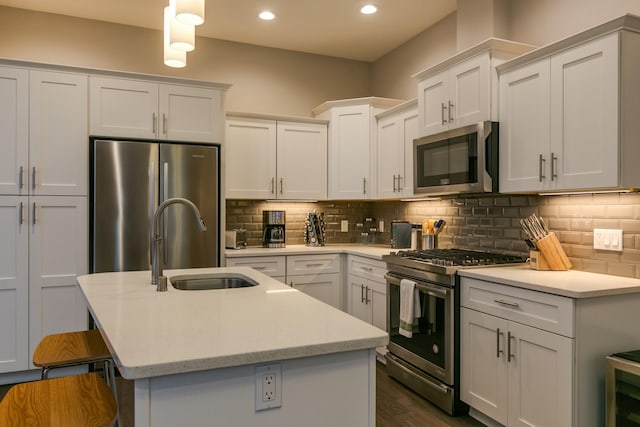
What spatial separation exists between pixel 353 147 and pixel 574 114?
7.37 ft

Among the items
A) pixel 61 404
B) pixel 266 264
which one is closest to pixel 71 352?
pixel 61 404

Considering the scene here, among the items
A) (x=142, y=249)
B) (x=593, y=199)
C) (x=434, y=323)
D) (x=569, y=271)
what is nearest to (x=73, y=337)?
(x=142, y=249)

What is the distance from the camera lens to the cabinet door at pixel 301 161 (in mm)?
4410

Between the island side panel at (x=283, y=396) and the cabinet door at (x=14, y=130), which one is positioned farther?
the cabinet door at (x=14, y=130)

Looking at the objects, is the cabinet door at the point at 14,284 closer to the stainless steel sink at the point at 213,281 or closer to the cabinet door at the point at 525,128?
the stainless steel sink at the point at 213,281

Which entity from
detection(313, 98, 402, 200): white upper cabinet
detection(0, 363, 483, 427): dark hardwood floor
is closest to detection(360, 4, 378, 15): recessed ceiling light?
detection(313, 98, 402, 200): white upper cabinet

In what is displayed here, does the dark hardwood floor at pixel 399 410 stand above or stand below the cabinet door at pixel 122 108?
below

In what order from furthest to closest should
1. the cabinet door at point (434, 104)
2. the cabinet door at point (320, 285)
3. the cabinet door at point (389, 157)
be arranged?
the cabinet door at point (320, 285) → the cabinet door at point (389, 157) → the cabinet door at point (434, 104)

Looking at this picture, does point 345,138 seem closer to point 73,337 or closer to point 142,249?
point 142,249

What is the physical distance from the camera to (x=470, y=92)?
304 cm

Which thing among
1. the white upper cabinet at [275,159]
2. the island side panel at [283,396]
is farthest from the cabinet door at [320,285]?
the island side panel at [283,396]

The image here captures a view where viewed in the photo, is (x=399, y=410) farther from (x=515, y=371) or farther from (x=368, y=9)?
(x=368, y=9)

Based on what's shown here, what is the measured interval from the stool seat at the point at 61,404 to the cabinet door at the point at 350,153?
3073 mm

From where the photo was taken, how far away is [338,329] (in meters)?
1.39
